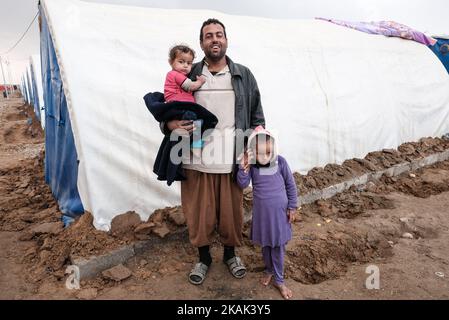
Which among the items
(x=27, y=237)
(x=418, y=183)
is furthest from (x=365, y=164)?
(x=27, y=237)

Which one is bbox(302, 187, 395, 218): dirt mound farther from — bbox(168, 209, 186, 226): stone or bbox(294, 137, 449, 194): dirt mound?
bbox(168, 209, 186, 226): stone

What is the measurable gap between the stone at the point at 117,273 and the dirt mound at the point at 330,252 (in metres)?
1.37

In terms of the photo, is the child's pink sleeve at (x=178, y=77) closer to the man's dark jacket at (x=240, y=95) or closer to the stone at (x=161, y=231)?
the man's dark jacket at (x=240, y=95)

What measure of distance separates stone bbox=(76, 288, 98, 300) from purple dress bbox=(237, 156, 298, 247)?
1336mm

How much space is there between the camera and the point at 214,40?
2.18 m

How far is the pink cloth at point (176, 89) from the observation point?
7.30 ft

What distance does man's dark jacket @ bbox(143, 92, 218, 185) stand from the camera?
7.20 feet

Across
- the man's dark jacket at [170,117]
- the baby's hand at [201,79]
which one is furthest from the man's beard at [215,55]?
the man's dark jacket at [170,117]

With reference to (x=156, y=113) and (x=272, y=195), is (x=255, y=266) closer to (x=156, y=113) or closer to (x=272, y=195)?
(x=272, y=195)

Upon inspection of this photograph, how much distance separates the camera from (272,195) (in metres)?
2.29

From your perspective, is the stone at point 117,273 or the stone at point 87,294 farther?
the stone at point 117,273

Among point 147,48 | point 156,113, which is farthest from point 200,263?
point 147,48

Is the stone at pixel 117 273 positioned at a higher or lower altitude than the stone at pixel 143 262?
higher

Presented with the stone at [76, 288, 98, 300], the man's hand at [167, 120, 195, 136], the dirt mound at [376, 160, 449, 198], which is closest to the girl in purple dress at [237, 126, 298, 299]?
the man's hand at [167, 120, 195, 136]
